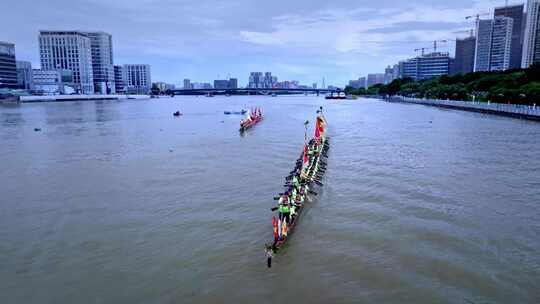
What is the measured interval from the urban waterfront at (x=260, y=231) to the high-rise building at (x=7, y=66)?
172 meters

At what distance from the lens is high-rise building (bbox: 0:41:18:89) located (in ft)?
543

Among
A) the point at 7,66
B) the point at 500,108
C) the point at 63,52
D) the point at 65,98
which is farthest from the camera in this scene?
the point at 63,52

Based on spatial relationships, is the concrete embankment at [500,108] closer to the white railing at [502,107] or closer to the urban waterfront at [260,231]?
the white railing at [502,107]

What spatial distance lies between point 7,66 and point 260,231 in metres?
197

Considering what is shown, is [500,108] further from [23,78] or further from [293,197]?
[23,78]

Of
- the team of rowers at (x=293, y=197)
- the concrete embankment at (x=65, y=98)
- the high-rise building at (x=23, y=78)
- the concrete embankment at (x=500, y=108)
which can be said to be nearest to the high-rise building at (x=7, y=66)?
the high-rise building at (x=23, y=78)

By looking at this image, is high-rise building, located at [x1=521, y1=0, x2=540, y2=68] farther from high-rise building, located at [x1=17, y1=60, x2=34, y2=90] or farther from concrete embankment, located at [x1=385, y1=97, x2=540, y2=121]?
high-rise building, located at [x1=17, y1=60, x2=34, y2=90]

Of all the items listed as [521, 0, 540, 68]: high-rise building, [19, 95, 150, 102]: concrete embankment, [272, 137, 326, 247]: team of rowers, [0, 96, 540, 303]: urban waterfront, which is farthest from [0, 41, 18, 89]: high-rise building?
[521, 0, 540, 68]: high-rise building

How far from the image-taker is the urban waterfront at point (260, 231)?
10.9 metres

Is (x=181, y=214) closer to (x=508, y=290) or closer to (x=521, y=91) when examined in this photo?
(x=508, y=290)

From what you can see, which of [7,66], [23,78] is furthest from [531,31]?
[23,78]

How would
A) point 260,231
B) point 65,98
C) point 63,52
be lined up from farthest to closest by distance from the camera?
point 63,52
point 65,98
point 260,231

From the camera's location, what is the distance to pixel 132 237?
1438 centimetres

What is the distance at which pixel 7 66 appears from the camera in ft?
553
